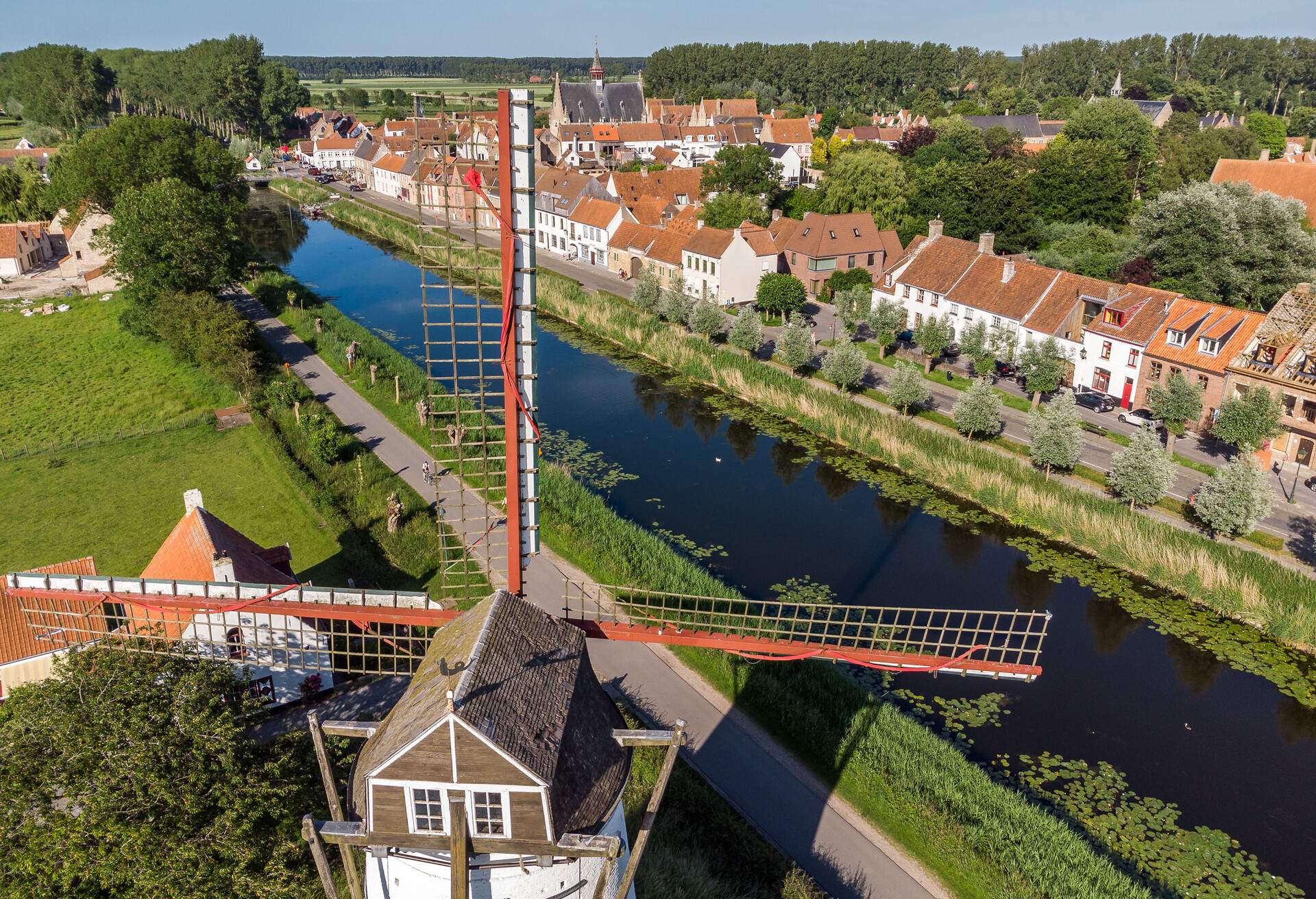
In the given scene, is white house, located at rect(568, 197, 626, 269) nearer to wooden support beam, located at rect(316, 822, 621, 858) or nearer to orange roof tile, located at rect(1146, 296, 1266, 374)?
orange roof tile, located at rect(1146, 296, 1266, 374)

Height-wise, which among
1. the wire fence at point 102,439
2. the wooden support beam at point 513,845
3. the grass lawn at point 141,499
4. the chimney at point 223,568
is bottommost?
the grass lawn at point 141,499

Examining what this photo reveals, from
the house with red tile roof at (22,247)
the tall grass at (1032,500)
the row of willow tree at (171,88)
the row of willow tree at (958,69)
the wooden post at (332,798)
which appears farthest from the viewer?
the row of willow tree at (958,69)

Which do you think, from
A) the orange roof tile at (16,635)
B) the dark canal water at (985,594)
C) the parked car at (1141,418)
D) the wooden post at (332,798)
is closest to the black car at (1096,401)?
the parked car at (1141,418)

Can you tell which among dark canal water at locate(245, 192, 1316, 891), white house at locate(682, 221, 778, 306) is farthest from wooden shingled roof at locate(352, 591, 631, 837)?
white house at locate(682, 221, 778, 306)

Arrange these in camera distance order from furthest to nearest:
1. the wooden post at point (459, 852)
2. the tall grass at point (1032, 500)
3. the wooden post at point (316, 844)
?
1. the tall grass at point (1032, 500)
2. the wooden post at point (316, 844)
3. the wooden post at point (459, 852)

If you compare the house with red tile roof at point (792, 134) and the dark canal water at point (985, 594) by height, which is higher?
the house with red tile roof at point (792, 134)

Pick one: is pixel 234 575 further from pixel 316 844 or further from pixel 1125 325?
pixel 1125 325

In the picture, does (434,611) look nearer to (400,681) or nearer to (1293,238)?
(400,681)

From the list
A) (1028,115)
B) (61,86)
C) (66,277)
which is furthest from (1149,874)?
(61,86)

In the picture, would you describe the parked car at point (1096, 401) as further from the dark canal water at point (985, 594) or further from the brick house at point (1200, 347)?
the dark canal water at point (985, 594)
